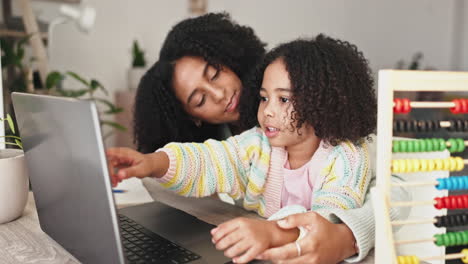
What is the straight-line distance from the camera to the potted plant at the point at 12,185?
85cm

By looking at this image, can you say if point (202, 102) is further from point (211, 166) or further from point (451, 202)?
point (451, 202)

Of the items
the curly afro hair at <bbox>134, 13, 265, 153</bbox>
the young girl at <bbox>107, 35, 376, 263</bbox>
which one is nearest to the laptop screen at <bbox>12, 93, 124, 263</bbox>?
the young girl at <bbox>107, 35, 376, 263</bbox>

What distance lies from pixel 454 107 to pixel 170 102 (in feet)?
2.95

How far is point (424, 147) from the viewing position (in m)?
0.65

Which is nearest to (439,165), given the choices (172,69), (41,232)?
(41,232)

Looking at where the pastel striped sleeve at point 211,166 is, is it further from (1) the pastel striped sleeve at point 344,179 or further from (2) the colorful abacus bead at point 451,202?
(2) the colorful abacus bead at point 451,202

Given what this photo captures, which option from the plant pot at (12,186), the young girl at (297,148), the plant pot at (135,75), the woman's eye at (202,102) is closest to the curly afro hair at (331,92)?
the young girl at (297,148)

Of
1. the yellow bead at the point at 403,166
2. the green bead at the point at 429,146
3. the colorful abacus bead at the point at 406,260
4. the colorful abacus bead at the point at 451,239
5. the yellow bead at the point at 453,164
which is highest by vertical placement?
the green bead at the point at 429,146

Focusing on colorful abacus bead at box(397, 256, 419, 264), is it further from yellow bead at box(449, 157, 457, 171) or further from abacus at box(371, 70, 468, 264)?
yellow bead at box(449, 157, 457, 171)

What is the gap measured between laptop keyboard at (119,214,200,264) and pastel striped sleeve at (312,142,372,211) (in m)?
0.25

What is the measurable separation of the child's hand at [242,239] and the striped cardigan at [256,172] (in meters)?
0.19

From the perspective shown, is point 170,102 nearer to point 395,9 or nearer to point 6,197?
point 6,197

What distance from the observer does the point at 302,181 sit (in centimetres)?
93

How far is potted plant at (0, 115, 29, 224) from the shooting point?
2.78 ft
